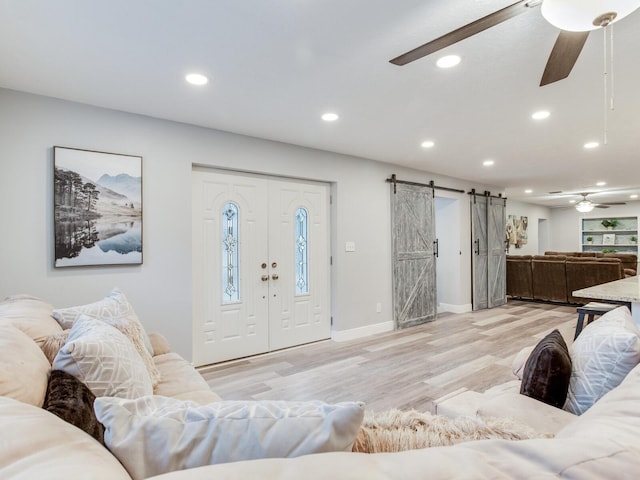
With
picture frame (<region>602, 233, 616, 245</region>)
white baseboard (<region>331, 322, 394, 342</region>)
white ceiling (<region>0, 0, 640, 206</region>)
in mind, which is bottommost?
white baseboard (<region>331, 322, 394, 342</region>)

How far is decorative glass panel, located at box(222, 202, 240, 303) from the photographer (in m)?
3.88

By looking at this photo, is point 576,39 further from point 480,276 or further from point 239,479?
point 480,276

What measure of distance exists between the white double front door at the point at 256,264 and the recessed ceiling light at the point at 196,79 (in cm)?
124

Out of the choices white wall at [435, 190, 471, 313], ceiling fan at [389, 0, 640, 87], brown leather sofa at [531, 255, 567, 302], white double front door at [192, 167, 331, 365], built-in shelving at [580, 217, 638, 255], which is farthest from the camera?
built-in shelving at [580, 217, 638, 255]

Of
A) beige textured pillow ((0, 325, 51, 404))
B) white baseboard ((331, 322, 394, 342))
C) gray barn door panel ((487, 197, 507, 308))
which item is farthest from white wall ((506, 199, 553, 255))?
beige textured pillow ((0, 325, 51, 404))

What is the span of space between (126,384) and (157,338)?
1.43 metres

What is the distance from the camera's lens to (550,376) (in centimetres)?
155

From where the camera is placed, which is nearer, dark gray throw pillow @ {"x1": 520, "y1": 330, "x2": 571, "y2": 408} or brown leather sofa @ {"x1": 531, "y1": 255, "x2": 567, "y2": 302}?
dark gray throw pillow @ {"x1": 520, "y1": 330, "x2": 571, "y2": 408}

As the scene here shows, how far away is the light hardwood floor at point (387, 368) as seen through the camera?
10.1ft

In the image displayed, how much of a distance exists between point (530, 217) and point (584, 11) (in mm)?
11850

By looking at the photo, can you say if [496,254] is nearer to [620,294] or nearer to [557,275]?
[557,275]

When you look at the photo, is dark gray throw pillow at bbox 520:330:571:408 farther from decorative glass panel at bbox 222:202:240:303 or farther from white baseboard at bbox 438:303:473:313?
white baseboard at bbox 438:303:473:313

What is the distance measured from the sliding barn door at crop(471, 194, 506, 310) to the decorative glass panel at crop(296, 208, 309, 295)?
3.83 m

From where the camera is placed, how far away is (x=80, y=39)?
2051 mm
